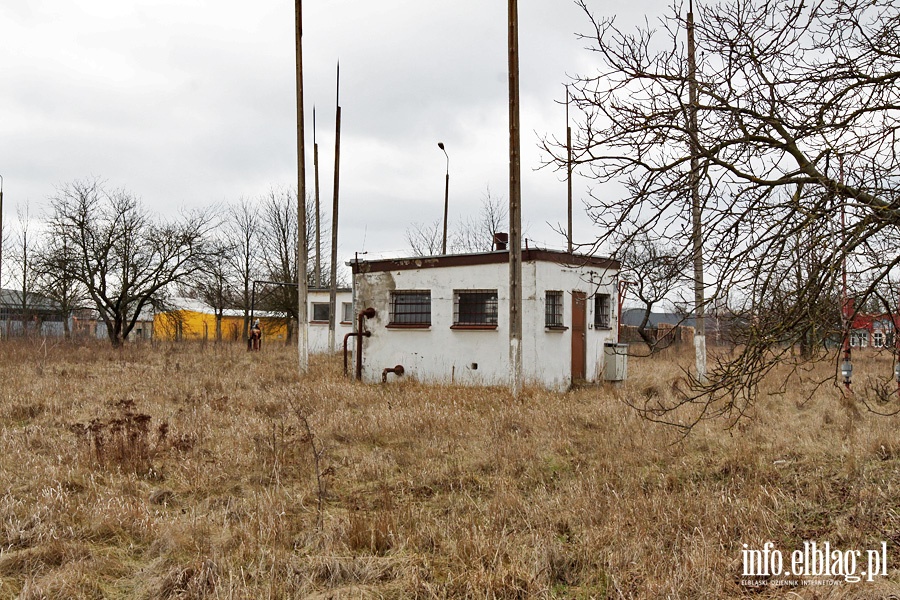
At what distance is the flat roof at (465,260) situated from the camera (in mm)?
13930

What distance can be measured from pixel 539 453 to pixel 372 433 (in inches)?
91.8

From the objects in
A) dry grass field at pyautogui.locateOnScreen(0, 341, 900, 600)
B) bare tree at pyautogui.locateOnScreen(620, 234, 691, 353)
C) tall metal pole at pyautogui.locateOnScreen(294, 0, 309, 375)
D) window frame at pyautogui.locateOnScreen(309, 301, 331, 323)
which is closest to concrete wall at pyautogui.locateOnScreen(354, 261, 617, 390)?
tall metal pole at pyautogui.locateOnScreen(294, 0, 309, 375)

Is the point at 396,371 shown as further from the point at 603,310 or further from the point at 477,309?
the point at 603,310

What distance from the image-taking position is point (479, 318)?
48.3 ft

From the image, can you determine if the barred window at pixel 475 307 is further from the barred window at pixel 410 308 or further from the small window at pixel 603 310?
the small window at pixel 603 310

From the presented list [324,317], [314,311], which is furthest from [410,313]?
[314,311]

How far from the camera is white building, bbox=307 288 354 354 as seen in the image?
90.3 ft

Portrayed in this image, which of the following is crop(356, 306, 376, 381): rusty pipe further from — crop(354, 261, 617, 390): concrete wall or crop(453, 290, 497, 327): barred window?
crop(453, 290, 497, 327): barred window

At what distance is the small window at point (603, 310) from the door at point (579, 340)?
2.55 ft

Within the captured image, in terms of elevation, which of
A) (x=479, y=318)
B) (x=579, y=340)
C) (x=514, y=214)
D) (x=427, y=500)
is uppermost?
(x=514, y=214)

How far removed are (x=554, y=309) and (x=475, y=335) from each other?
193 cm

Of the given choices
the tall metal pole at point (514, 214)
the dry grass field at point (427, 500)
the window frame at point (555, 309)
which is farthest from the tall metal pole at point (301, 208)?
the tall metal pole at point (514, 214)

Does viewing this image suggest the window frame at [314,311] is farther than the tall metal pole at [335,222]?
Yes

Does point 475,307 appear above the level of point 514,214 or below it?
below
